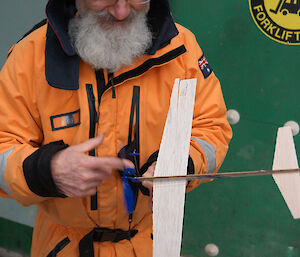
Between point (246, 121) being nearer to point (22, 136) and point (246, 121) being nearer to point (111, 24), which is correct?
point (111, 24)

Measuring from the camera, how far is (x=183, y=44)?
1.40 meters

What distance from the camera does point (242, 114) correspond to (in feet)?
6.89

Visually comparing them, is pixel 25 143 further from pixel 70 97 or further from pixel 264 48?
pixel 264 48

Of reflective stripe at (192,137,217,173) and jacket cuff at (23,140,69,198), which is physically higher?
jacket cuff at (23,140,69,198)

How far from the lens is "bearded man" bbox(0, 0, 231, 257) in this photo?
1.32 meters

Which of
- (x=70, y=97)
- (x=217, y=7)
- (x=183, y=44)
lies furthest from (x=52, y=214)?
(x=217, y=7)

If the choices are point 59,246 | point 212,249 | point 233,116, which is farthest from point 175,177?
point 212,249

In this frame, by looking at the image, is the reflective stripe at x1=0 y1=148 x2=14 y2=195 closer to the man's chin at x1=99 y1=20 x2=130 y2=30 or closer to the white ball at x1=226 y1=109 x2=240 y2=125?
the man's chin at x1=99 y1=20 x2=130 y2=30

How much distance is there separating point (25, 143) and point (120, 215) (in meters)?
0.43

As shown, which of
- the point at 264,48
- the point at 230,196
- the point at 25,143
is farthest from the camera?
the point at 230,196

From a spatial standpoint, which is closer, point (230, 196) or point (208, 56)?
point (208, 56)

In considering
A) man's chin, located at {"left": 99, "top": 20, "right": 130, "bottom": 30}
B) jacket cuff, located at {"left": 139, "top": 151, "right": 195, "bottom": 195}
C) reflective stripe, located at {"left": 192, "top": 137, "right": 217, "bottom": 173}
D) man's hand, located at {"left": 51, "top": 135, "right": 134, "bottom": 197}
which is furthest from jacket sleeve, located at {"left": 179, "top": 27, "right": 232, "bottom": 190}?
man's hand, located at {"left": 51, "top": 135, "right": 134, "bottom": 197}

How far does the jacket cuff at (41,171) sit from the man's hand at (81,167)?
17 millimetres

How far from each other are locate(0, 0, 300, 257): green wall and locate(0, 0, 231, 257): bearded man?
63 centimetres
